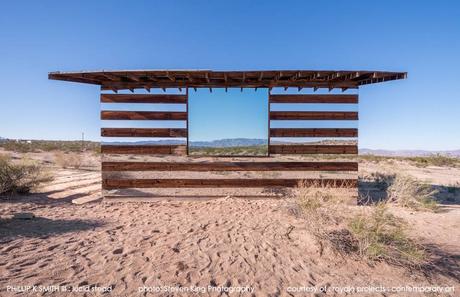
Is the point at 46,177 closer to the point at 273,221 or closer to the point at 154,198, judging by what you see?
the point at 154,198

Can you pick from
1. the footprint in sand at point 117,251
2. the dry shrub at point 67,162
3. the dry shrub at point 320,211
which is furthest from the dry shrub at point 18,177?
the dry shrub at point 67,162

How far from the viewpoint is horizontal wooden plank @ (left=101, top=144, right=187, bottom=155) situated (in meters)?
6.40

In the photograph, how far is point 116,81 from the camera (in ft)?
21.2

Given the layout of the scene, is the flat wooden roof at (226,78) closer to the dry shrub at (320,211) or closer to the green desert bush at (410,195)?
the green desert bush at (410,195)

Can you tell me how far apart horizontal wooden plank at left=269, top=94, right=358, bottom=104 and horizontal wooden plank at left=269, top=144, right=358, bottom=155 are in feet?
3.94

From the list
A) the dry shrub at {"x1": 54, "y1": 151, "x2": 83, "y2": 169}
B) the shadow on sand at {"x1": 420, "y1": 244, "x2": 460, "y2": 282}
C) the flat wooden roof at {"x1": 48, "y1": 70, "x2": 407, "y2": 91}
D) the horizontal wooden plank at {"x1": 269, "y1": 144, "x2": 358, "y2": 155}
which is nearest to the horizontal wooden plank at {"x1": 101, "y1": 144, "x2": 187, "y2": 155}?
the flat wooden roof at {"x1": 48, "y1": 70, "x2": 407, "y2": 91}

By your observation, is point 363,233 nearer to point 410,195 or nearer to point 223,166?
point 223,166

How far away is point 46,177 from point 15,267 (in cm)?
601

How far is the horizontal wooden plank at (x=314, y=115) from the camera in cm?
648

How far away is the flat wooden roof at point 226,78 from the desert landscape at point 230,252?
317 centimetres

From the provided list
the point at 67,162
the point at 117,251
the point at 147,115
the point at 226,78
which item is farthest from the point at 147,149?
the point at 67,162

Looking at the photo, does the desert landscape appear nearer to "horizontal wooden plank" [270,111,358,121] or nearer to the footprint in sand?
the footprint in sand

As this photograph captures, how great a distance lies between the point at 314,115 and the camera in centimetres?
655

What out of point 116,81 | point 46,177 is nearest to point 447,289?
point 116,81
